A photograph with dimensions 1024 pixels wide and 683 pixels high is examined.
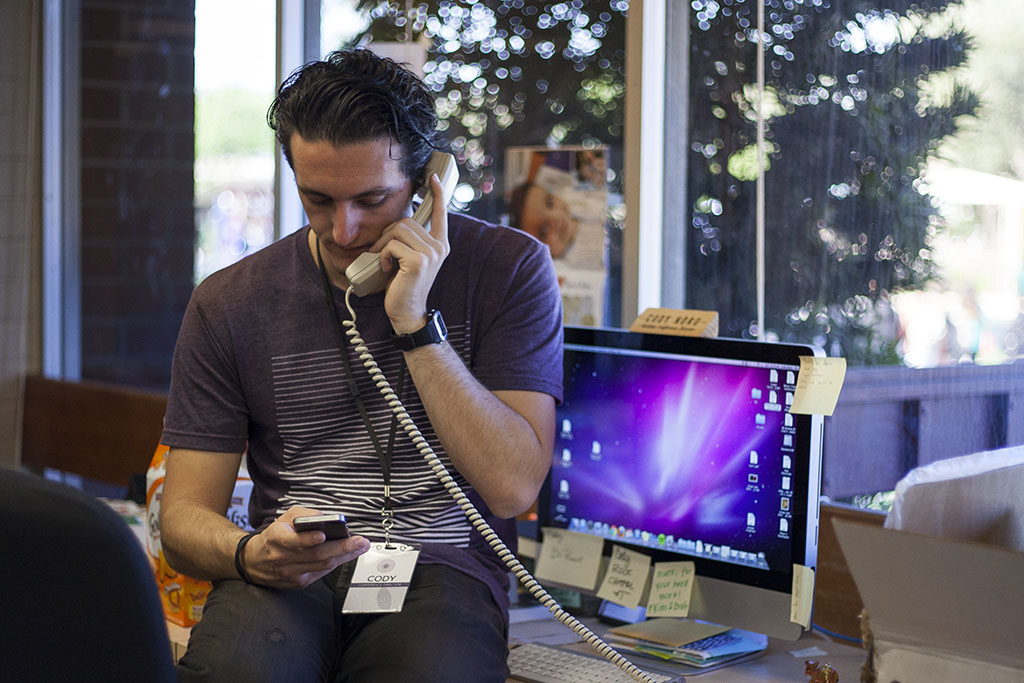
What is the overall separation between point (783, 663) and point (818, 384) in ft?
1.41

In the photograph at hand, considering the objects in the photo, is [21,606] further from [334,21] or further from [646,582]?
[334,21]

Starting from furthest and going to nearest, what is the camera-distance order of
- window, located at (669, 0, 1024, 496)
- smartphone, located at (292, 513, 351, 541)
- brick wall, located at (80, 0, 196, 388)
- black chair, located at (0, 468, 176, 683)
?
brick wall, located at (80, 0, 196, 388) → window, located at (669, 0, 1024, 496) → smartphone, located at (292, 513, 351, 541) → black chair, located at (0, 468, 176, 683)

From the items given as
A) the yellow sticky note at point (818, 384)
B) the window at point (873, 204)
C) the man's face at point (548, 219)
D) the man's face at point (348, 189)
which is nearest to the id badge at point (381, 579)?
the man's face at point (348, 189)

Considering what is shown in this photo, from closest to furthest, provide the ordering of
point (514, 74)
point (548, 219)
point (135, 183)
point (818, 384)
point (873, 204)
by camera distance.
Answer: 1. point (818, 384)
2. point (873, 204)
3. point (548, 219)
4. point (514, 74)
5. point (135, 183)

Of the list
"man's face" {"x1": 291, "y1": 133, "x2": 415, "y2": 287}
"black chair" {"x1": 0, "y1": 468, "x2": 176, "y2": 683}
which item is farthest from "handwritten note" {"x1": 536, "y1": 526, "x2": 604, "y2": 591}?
"black chair" {"x1": 0, "y1": 468, "x2": 176, "y2": 683}

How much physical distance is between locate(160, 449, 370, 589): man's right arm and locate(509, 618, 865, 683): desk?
33 cm

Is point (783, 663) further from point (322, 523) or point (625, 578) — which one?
point (322, 523)

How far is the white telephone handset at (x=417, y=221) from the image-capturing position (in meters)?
1.65

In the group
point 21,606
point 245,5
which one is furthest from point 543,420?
point 245,5

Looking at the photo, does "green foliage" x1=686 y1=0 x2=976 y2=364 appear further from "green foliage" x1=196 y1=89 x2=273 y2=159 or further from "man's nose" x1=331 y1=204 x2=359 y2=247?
"green foliage" x1=196 y1=89 x2=273 y2=159

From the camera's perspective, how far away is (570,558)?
1813 millimetres

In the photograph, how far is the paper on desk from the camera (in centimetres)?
167

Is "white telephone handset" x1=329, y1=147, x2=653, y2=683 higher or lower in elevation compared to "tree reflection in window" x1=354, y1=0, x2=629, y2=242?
lower

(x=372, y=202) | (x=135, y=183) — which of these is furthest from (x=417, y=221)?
(x=135, y=183)
